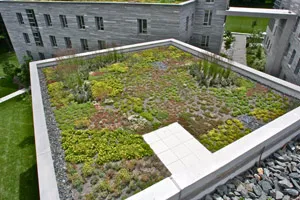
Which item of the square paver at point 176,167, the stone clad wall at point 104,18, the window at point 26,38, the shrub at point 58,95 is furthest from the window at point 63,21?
the square paver at point 176,167

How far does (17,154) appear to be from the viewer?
10.2 m

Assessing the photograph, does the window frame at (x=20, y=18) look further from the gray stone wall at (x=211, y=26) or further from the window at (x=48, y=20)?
the gray stone wall at (x=211, y=26)

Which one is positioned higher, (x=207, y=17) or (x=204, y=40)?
(x=207, y=17)

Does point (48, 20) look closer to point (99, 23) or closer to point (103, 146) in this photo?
point (99, 23)

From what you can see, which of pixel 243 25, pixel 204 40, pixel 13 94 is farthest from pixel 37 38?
pixel 243 25

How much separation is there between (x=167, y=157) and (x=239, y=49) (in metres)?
21.0

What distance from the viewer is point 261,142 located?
16.7 ft

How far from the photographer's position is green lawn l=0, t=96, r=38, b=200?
837 cm

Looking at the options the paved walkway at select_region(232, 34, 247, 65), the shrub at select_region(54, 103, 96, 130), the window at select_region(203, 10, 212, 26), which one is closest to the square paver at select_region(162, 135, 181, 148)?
the shrub at select_region(54, 103, 96, 130)

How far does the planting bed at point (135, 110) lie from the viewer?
15.7 feet

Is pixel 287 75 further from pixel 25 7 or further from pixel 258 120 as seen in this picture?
pixel 25 7

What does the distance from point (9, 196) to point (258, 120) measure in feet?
33.0

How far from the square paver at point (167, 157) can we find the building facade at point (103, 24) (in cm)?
1030

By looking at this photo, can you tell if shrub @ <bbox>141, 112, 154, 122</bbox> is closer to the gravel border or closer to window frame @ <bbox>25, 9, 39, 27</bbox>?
the gravel border
